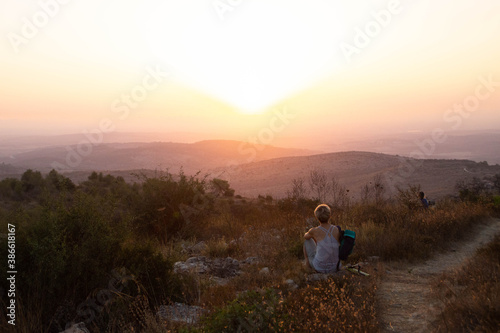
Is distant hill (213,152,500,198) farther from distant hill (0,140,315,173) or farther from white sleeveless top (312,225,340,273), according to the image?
distant hill (0,140,315,173)

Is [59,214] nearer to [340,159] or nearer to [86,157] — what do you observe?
[340,159]

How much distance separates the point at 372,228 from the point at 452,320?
4.49m

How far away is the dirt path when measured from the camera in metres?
4.00

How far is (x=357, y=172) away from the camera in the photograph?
44.9 meters

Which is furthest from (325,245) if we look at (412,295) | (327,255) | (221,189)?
(221,189)

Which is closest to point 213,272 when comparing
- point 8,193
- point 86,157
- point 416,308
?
point 416,308

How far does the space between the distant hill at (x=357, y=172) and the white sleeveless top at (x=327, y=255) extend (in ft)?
75.5

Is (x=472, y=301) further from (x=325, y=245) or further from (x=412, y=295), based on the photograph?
(x=325, y=245)

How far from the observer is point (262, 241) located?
8352 millimetres

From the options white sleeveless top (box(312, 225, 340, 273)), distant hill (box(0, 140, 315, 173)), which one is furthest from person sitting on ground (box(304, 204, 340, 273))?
distant hill (box(0, 140, 315, 173))

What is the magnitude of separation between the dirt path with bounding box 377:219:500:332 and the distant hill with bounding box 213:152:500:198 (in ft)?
69.5

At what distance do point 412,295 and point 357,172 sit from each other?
137ft

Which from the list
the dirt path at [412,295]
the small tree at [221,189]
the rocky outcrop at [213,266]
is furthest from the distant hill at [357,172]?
the rocky outcrop at [213,266]

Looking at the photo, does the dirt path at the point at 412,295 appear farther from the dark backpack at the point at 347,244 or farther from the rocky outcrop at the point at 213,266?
the rocky outcrop at the point at 213,266
